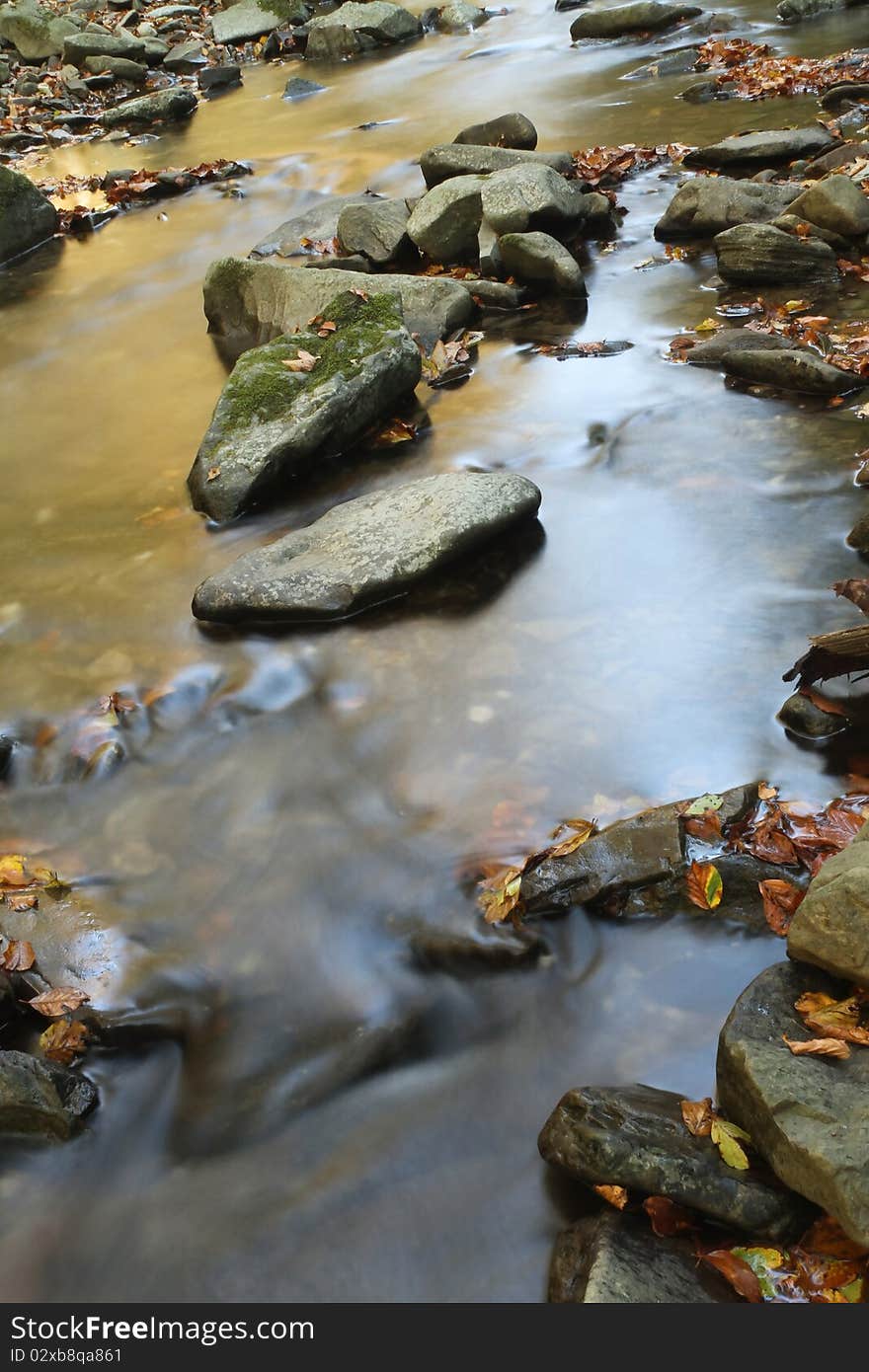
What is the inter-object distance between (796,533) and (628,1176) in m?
3.82

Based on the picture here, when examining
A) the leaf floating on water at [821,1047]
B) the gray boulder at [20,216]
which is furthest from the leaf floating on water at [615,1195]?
the gray boulder at [20,216]

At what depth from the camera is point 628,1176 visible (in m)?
2.80

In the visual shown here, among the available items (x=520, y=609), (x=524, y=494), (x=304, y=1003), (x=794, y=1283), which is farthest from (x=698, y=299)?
(x=794, y=1283)

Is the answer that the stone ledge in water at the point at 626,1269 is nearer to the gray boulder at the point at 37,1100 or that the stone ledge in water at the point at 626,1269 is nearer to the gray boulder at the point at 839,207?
the gray boulder at the point at 37,1100

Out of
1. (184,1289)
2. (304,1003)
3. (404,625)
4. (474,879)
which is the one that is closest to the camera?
(184,1289)

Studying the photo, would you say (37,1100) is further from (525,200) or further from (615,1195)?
(525,200)

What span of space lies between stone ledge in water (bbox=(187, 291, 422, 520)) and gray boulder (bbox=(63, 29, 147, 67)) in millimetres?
20468

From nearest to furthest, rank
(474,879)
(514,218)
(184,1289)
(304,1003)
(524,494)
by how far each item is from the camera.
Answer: (184,1289) < (304,1003) < (474,879) < (524,494) < (514,218)

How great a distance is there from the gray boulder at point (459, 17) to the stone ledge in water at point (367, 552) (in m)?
20.5

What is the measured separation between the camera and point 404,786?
180 inches

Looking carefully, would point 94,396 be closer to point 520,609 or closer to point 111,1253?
point 520,609

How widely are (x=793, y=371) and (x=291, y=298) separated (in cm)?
388

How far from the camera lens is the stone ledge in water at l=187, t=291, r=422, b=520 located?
6.69m

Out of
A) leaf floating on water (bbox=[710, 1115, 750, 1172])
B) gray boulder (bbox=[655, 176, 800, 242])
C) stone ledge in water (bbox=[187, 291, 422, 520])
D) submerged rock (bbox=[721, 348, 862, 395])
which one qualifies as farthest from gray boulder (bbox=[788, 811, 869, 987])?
gray boulder (bbox=[655, 176, 800, 242])
